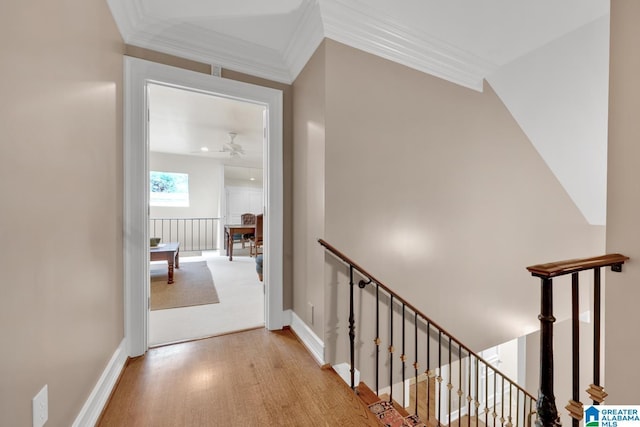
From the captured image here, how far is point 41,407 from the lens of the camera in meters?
0.93

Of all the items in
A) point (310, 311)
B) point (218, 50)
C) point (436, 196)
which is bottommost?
point (310, 311)

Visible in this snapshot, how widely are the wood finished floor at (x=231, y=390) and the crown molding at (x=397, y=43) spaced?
2.40 metres

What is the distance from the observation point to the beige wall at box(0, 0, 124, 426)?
0.83 m

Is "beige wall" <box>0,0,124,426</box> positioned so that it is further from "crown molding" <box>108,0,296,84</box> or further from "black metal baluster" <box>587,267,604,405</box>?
"black metal baluster" <box>587,267,604,405</box>

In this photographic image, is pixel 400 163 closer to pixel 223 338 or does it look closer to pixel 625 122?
pixel 625 122

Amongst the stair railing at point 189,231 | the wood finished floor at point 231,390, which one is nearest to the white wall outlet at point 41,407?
the wood finished floor at point 231,390

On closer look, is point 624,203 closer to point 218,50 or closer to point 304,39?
point 304,39

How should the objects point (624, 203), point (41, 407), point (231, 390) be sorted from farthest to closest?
point (231, 390), point (624, 203), point (41, 407)

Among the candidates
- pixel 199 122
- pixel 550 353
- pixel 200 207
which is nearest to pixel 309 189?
pixel 550 353

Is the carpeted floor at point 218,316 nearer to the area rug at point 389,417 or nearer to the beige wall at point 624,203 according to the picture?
the area rug at point 389,417

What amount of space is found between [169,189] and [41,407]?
642 cm

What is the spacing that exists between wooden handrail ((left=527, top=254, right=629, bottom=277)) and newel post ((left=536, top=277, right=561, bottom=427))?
36 millimetres

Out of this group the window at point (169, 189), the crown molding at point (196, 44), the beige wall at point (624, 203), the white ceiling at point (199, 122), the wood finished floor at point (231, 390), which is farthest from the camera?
the window at point (169, 189)

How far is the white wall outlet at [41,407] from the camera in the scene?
903 millimetres
